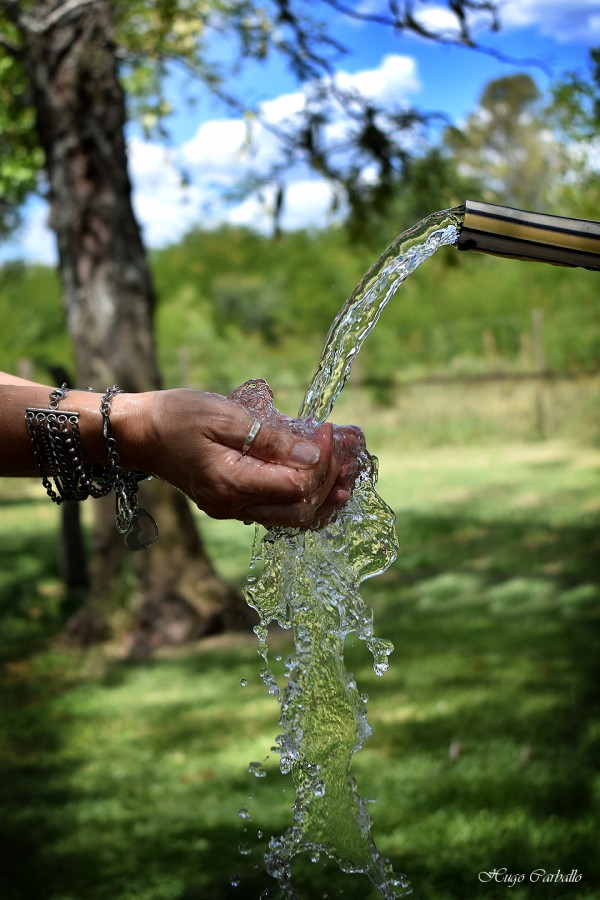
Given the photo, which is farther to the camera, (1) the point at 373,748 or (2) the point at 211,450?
(1) the point at 373,748

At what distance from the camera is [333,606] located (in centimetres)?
235

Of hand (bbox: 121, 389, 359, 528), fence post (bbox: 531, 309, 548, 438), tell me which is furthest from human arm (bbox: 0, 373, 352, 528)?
fence post (bbox: 531, 309, 548, 438)

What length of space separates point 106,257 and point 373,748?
127 inches

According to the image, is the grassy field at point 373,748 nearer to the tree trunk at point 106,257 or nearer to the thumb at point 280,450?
the tree trunk at point 106,257

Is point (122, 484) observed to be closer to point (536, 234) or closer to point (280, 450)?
point (280, 450)

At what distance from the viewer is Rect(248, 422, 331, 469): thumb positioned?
1.84m

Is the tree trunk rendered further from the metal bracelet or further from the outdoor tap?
the outdoor tap

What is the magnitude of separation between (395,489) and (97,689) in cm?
626

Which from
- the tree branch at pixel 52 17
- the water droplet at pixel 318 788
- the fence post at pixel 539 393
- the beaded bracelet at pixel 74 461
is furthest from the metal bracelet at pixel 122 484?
the fence post at pixel 539 393

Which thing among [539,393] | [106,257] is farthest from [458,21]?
[539,393]

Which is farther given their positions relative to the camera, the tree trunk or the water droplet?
the tree trunk

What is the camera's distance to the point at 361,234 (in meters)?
7.02

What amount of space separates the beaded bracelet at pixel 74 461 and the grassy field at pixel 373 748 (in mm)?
1235

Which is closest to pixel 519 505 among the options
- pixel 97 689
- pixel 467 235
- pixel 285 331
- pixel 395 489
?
pixel 395 489
